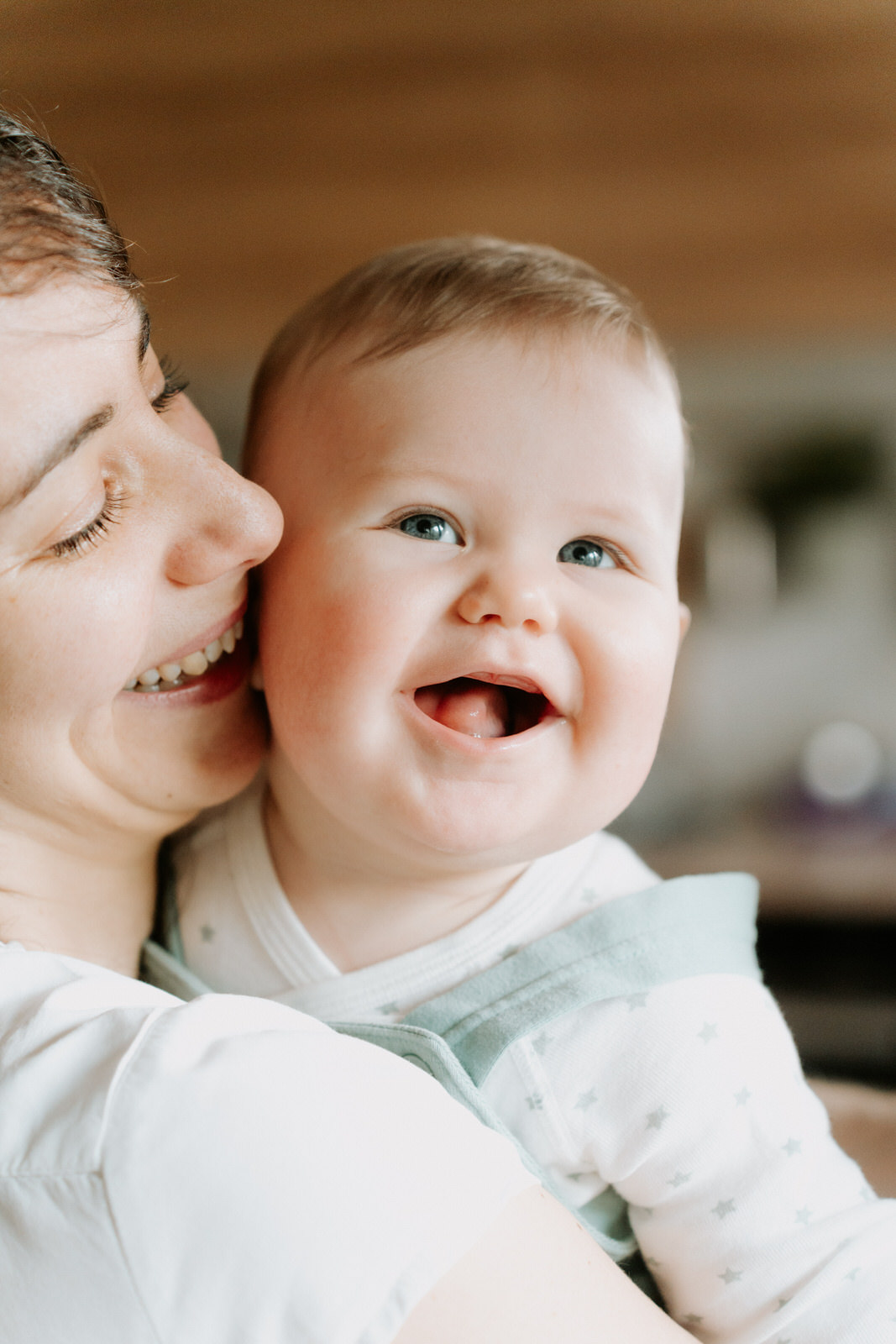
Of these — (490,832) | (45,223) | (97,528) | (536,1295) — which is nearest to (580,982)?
(490,832)

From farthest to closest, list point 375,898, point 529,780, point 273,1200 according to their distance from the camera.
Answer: point 375,898 → point 529,780 → point 273,1200

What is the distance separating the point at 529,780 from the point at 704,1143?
0.27 metres

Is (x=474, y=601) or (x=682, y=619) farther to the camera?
(x=682, y=619)

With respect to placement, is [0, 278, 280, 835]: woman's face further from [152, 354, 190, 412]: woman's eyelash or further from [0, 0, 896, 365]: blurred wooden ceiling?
[0, 0, 896, 365]: blurred wooden ceiling

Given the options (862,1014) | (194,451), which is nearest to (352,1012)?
(194,451)

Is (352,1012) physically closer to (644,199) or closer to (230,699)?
(230,699)

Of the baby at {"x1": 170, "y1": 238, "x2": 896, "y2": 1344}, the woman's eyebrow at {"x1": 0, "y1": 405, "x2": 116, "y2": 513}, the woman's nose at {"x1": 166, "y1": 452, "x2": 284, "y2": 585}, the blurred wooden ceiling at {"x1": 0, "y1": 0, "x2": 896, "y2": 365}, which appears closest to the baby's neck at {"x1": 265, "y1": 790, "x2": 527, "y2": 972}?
the baby at {"x1": 170, "y1": 238, "x2": 896, "y2": 1344}

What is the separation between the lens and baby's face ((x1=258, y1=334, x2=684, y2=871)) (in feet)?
2.45

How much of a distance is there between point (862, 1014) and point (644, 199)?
1.55 m

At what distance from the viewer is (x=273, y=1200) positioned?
0.52m

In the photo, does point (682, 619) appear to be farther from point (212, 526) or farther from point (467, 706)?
point (212, 526)

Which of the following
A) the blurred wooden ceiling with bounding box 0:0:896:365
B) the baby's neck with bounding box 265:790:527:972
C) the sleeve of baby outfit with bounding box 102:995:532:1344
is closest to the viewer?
the sleeve of baby outfit with bounding box 102:995:532:1344

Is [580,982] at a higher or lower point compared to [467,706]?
lower

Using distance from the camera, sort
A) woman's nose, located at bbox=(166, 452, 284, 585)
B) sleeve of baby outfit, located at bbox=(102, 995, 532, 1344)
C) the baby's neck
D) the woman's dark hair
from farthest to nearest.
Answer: the baby's neck < woman's nose, located at bbox=(166, 452, 284, 585) < the woman's dark hair < sleeve of baby outfit, located at bbox=(102, 995, 532, 1344)
